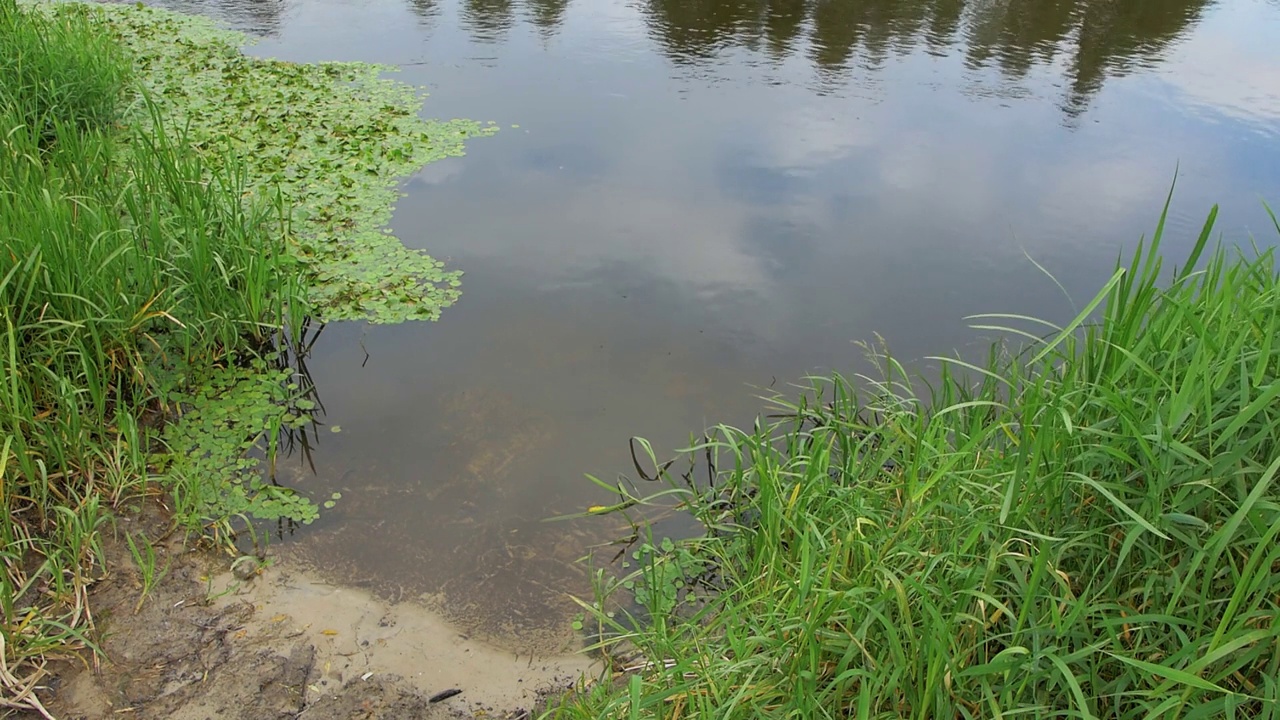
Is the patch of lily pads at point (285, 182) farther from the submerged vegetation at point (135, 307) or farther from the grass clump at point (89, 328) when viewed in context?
the grass clump at point (89, 328)

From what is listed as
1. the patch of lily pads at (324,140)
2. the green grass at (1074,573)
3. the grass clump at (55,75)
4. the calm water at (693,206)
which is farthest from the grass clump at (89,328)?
the green grass at (1074,573)

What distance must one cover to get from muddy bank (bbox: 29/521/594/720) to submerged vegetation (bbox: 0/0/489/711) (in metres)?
0.08

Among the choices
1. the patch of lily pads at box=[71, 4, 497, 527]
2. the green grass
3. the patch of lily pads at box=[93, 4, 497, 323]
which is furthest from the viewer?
the patch of lily pads at box=[93, 4, 497, 323]

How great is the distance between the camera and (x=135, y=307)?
2580 mm

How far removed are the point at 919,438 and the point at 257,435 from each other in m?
1.90

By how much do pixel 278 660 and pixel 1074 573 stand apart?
5.29 ft

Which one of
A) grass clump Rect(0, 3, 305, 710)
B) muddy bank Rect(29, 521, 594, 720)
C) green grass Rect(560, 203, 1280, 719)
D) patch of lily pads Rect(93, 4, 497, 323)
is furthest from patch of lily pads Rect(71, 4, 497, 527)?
green grass Rect(560, 203, 1280, 719)

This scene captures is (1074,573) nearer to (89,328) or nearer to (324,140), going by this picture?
(89,328)

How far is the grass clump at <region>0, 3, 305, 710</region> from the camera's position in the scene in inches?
81.7

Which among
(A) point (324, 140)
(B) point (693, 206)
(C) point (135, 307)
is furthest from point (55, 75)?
(B) point (693, 206)

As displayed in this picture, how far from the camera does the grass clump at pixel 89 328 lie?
208 cm

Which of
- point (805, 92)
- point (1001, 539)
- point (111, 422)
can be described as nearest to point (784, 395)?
point (1001, 539)

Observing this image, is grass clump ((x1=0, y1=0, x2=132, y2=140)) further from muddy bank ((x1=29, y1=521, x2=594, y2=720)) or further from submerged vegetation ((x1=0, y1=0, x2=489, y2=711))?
muddy bank ((x1=29, y1=521, x2=594, y2=720))

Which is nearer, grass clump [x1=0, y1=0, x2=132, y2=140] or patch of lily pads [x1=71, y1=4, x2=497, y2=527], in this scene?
patch of lily pads [x1=71, y1=4, x2=497, y2=527]
